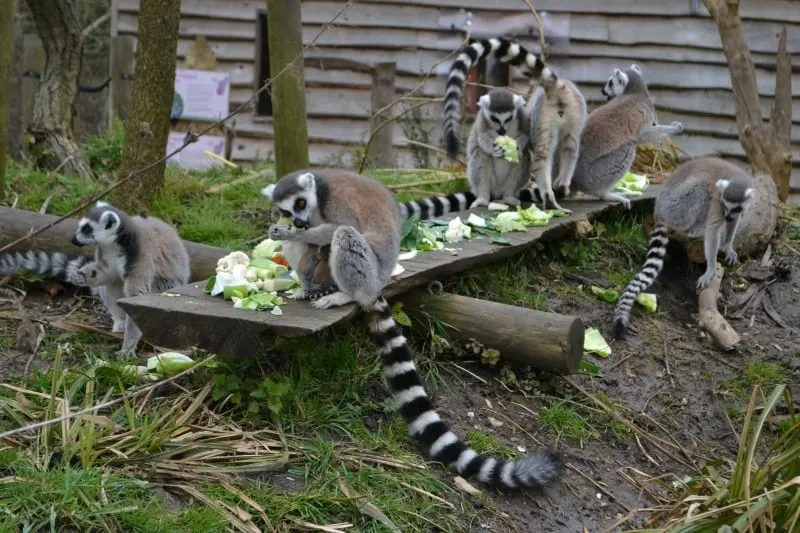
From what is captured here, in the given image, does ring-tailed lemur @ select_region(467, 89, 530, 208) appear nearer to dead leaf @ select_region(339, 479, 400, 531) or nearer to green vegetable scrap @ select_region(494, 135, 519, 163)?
green vegetable scrap @ select_region(494, 135, 519, 163)

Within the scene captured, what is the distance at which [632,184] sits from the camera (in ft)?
29.8

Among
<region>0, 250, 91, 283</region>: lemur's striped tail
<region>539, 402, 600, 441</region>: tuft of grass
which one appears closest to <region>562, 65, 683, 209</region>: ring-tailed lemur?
<region>539, 402, 600, 441</region>: tuft of grass

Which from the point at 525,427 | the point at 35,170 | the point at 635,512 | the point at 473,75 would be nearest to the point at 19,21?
the point at 35,170

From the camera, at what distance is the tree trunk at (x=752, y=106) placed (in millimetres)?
8891

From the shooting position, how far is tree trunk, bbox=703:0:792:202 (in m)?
8.89

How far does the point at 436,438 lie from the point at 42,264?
3271mm

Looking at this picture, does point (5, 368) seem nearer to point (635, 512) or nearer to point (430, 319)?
point (430, 319)

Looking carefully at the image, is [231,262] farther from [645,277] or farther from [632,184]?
[632,184]

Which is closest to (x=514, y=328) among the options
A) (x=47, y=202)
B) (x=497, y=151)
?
(x=497, y=151)

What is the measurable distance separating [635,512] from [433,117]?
8620 millimetres

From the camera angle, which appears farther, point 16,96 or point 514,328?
point 16,96

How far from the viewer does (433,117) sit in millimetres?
12727

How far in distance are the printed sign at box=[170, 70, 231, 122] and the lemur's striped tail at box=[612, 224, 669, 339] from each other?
6821 millimetres

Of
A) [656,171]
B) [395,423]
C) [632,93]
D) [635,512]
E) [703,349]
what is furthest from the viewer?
[656,171]
